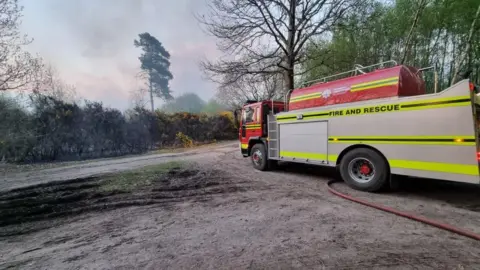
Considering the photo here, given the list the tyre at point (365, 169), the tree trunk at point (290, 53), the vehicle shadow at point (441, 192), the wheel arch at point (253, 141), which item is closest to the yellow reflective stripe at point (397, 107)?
the tyre at point (365, 169)

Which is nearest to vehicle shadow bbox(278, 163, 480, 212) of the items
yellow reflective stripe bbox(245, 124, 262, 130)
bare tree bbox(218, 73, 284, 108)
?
yellow reflective stripe bbox(245, 124, 262, 130)

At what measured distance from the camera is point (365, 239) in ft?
9.53

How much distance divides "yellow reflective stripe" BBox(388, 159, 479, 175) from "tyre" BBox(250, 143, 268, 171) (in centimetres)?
377

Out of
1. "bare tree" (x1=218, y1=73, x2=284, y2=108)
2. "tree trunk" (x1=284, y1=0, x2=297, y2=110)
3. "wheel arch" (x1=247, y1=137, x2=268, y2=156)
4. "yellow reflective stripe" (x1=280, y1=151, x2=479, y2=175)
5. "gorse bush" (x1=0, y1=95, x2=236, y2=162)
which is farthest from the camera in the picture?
"bare tree" (x1=218, y1=73, x2=284, y2=108)

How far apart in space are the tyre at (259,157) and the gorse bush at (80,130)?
1021 cm

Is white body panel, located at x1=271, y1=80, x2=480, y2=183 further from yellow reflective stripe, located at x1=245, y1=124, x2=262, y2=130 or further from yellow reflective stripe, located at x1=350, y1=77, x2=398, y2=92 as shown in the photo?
yellow reflective stripe, located at x1=245, y1=124, x2=262, y2=130

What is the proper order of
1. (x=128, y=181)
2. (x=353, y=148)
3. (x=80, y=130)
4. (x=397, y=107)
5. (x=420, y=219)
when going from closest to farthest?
(x=420, y=219) < (x=397, y=107) < (x=353, y=148) < (x=128, y=181) < (x=80, y=130)

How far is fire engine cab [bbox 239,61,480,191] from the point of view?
3.74 meters

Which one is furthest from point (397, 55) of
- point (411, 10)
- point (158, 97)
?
point (158, 97)

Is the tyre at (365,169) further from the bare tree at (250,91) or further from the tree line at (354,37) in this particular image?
the bare tree at (250,91)

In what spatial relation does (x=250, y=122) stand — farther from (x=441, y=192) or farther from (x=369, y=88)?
(x=441, y=192)

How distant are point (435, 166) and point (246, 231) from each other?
11.5ft

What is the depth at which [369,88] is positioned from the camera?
16.5 feet

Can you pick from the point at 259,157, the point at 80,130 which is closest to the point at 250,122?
the point at 259,157
